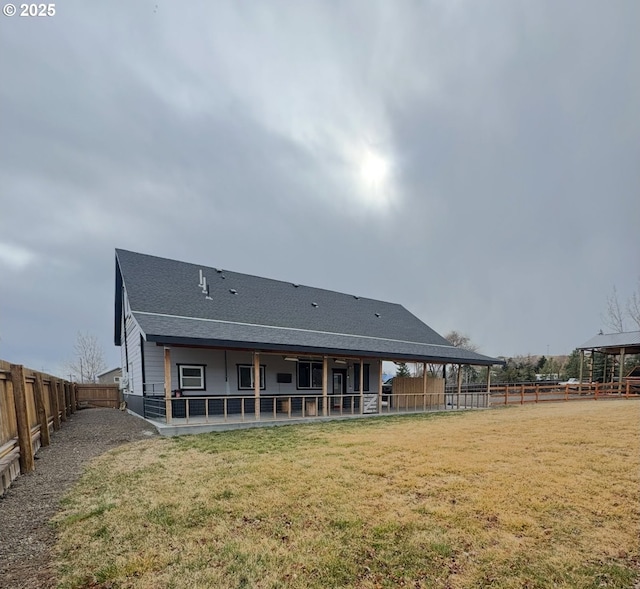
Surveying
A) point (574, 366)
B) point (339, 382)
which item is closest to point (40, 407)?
point (339, 382)

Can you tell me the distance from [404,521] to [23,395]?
601cm

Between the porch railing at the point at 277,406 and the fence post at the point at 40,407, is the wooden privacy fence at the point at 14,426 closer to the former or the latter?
the fence post at the point at 40,407

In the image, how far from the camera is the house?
11.3m

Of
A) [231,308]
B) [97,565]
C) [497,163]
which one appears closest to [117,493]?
[97,565]

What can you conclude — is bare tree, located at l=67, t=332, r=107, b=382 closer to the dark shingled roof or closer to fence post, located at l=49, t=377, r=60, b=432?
the dark shingled roof

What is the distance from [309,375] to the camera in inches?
618

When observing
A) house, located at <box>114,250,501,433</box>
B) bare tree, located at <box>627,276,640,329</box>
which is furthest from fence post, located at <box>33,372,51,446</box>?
bare tree, located at <box>627,276,640,329</box>

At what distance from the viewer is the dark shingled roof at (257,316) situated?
11367 millimetres

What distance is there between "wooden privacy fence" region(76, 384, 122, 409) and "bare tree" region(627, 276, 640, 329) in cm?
3527

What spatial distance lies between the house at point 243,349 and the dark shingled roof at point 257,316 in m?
0.05

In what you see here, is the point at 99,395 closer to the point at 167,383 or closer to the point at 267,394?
the point at 267,394

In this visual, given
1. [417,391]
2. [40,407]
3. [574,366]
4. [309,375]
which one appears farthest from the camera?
[574,366]

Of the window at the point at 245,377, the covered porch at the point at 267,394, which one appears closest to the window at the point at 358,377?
the covered porch at the point at 267,394

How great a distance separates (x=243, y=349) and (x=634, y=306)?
29.9 meters
